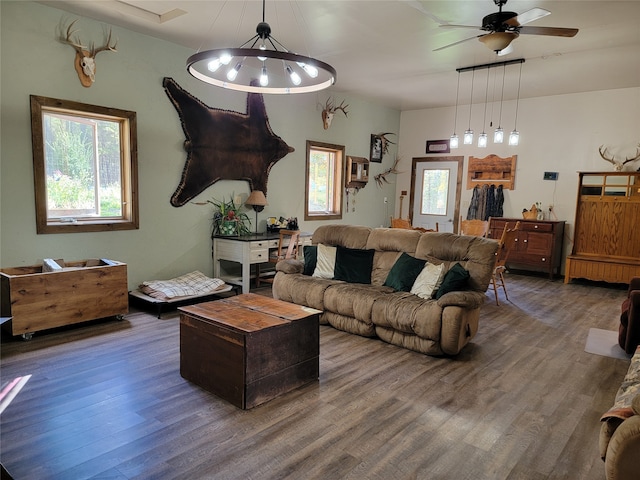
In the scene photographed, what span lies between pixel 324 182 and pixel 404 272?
12.2 feet

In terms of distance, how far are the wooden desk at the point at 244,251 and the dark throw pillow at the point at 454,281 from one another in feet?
7.93

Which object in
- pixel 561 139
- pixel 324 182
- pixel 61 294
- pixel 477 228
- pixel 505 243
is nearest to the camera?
pixel 61 294

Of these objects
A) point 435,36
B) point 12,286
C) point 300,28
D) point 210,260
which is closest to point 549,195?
point 435,36

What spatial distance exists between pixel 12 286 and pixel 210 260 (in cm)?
236

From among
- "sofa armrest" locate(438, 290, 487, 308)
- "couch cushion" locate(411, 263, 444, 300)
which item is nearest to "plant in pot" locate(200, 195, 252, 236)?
"couch cushion" locate(411, 263, 444, 300)

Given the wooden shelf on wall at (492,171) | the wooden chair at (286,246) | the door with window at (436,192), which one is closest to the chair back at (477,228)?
Answer: the wooden shelf on wall at (492,171)

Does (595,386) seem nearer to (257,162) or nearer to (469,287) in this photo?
(469,287)

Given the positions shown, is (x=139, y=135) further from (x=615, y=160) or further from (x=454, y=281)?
(x=615, y=160)

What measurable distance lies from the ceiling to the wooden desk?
7.60ft

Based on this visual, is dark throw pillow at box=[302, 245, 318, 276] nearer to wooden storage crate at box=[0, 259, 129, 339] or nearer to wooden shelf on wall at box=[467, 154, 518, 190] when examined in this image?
wooden storage crate at box=[0, 259, 129, 339]

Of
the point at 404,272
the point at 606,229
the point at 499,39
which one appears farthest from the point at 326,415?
the point at 606,229

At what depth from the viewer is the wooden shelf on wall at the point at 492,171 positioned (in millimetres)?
7457

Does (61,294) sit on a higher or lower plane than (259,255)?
lower

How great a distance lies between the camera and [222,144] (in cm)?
547
